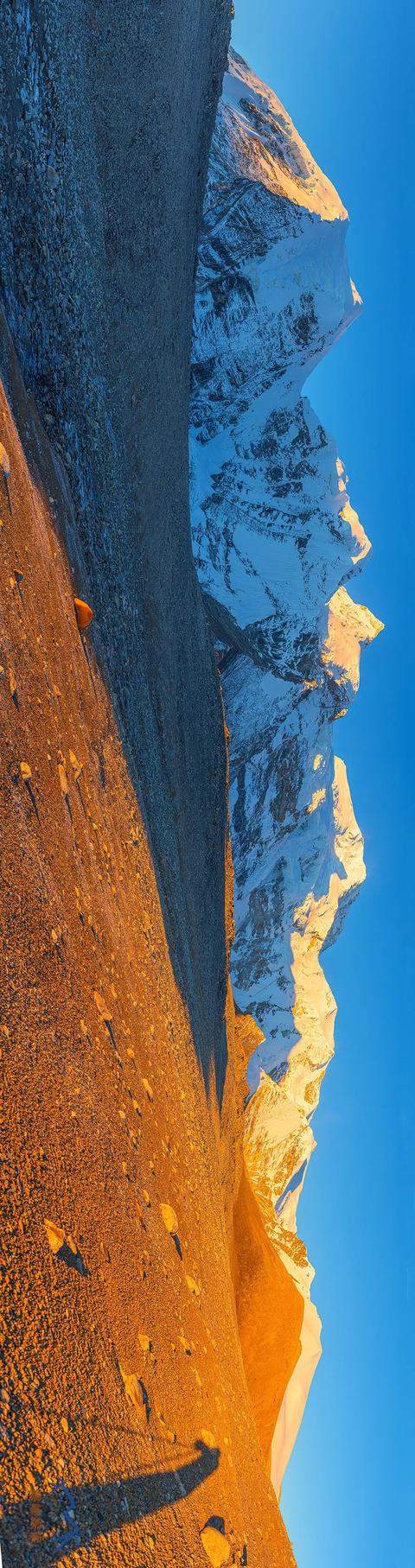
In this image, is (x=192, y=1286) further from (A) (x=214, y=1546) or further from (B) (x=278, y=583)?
(B) (x=278, y=583)

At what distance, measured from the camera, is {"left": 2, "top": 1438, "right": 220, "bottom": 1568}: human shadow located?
2781mm

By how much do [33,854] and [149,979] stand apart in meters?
2.90

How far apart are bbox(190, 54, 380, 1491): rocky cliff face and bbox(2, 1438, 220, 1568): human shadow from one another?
30.3ft

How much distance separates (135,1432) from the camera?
13.4 feet

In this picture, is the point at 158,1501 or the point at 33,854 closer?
the point at 158,1501

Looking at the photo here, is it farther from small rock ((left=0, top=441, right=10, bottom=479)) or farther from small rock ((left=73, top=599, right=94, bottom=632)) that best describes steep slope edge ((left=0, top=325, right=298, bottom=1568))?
small rock ((left=73, top=599, right=94, bottom=632))

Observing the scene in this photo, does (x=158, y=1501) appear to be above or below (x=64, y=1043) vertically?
below

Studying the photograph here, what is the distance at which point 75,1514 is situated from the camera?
10.5 feet

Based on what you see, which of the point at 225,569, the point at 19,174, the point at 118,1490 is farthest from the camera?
the point at 225,569

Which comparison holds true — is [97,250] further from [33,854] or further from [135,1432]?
[135,1432]

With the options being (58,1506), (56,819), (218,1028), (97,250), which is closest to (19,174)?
(97,250)

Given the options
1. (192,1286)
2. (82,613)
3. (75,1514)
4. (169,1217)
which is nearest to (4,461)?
(82,613)

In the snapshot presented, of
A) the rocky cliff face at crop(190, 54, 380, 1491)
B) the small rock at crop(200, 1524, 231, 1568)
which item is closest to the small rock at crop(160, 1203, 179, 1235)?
the small rock at crop(200, 1524, 231, 1568)

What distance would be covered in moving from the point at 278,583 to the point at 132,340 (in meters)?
12.5
